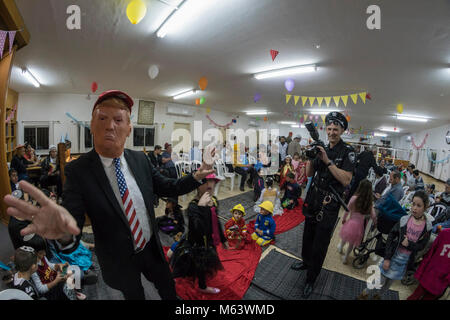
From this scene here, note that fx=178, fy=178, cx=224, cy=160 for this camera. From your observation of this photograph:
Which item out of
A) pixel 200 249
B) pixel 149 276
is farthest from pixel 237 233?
pixel 149 276

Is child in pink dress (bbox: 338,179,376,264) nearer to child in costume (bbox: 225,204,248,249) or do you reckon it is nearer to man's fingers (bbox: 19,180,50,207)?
child in costume (bbox: 225,204,248,249)

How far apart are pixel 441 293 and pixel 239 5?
2.73 m

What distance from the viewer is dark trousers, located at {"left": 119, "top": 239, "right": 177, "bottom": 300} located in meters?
0.78

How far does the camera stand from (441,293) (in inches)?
45.6

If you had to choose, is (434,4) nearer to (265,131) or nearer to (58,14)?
(58,14)

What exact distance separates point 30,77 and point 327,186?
5928mm

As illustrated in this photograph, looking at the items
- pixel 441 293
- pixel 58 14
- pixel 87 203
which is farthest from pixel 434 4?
pixel 58 14

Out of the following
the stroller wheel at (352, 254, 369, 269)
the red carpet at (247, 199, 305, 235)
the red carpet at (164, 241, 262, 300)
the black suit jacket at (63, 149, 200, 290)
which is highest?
the black suit jacket at (63, 149, 200, 290)

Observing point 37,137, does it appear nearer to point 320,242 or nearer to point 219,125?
point 219,125

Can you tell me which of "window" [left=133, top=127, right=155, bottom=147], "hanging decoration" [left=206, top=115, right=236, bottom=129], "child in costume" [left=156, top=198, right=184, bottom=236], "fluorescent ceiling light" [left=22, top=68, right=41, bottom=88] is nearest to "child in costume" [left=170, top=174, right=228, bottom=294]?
"child in costume" [left=156, top=198, right=184, bottom=236]

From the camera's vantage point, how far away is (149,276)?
85 cm

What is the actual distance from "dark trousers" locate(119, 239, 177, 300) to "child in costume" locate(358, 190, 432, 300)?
57.6 inches

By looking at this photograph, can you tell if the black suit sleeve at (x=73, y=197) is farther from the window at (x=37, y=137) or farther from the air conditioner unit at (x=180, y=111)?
the air conditioner unit at (x=180, y=111)

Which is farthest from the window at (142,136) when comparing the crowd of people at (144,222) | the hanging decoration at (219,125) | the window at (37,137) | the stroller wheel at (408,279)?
the stroller wheel at (408,279)
